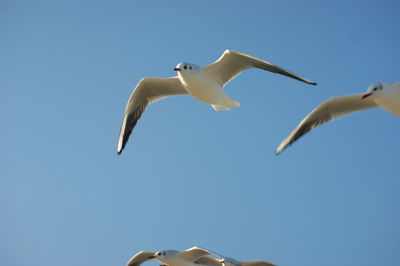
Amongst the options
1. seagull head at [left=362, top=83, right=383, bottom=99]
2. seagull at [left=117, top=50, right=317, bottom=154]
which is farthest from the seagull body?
seagull head at [left=362, top=83, right=383, bottom=99]

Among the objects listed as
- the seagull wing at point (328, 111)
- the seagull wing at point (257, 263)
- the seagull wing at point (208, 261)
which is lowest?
the seagull wing at point (208, 261)

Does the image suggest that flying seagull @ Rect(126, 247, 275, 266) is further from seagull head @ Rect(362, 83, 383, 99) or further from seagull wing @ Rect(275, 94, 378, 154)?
seagull head @ Rect(362, 83, 383, 99)

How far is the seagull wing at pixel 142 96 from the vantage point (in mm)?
11062

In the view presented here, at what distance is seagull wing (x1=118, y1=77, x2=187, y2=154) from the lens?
1106cm

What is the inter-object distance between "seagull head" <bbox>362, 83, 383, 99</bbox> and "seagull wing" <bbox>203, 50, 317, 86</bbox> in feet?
4.21

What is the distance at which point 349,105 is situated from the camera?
974 centimetres

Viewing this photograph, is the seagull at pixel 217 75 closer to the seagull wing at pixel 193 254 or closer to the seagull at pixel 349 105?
the seagull at pixel 349 105

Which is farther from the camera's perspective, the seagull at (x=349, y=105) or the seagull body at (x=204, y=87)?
the seagull body at (x=204, y=87)

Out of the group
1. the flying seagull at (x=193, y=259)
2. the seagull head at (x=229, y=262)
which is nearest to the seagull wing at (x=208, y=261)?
the flying seagull at (x=193, y=259)

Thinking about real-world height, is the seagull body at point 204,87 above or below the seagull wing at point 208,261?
above

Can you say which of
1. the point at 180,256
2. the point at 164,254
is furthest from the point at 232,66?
the point at 164,254

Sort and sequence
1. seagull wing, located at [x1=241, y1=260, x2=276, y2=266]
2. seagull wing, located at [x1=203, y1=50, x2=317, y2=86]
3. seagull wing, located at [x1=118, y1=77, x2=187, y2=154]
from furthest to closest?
seagull wing, located at [x1=118, y1=77, x2=187, y2=154] < seagull wing, located at [x1=241, y1=260, x2=276, y2=266] < seagull wing, located at [x1=203, y1=50, x2=317, y2=86]

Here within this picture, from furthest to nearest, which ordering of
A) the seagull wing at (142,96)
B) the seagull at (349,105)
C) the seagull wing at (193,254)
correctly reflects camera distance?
the seagull wing at (142,96), the seagull wing at (193,254), the seagull at (349,105)

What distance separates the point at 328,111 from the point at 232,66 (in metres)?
1.82
